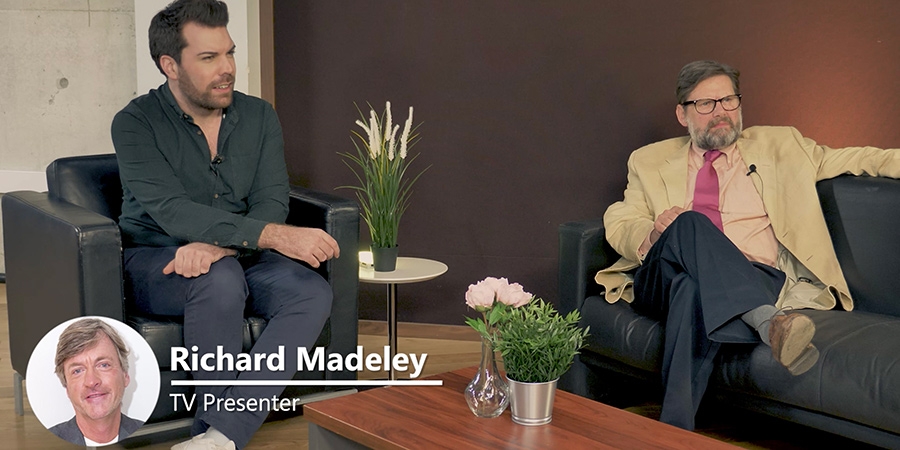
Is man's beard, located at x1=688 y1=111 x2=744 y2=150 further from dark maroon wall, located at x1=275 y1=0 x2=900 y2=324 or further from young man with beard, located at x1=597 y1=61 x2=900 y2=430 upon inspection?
dark maroon wall, located at x1=275 y1=0 x2=900 y2=324

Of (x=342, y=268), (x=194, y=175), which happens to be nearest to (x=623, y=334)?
(x=342, y=268)

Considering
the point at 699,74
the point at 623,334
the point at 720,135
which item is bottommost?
the point at 623,334

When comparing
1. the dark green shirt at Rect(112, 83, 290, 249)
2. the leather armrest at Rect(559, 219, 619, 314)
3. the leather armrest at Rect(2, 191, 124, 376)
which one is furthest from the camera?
the leather armrest at Rect(559, 219, 619, 314)

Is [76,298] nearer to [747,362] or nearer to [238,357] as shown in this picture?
[238,357]

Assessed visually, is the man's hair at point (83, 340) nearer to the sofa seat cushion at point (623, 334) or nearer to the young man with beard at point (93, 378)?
the young man with beard at point (93, 378)

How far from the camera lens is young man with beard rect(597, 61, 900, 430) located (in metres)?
2.41

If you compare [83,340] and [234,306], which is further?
[234,306]

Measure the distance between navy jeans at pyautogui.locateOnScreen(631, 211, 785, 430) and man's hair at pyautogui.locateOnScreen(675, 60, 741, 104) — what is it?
2.29 feet

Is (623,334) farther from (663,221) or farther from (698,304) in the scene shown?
(663,221)

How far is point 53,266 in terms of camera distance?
2396mm

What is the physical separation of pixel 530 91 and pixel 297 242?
1.58 meters

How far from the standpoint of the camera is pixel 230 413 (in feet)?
7.50

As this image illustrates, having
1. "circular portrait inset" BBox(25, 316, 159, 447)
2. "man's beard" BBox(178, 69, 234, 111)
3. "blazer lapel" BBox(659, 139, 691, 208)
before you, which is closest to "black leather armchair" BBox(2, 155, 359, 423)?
"circular portrait inset" BBox(25, 316, 159, 447)

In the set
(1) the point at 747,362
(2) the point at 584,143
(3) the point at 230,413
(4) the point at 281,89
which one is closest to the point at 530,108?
(2) the point at 584,143
